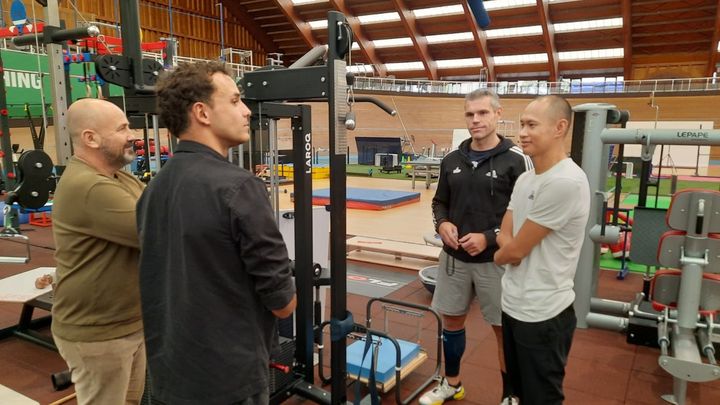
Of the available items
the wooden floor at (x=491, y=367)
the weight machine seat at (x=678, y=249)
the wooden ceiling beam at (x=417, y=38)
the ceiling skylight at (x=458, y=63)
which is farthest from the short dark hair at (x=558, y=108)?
the ceiling skylight at (x=458, y=63)

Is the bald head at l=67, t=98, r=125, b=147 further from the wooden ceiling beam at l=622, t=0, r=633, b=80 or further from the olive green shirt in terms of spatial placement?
the wooden ceiling beam at l=622, t=0, r=633, b=80

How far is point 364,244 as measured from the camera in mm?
5957

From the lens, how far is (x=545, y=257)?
1.82 metres

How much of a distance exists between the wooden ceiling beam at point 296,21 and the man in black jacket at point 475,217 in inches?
863

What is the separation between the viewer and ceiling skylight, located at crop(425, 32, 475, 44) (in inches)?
851

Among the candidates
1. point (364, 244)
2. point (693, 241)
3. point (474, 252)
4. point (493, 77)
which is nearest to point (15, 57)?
point (364, 244)

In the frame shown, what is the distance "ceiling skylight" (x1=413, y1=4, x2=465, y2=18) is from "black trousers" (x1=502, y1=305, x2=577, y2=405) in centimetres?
2025

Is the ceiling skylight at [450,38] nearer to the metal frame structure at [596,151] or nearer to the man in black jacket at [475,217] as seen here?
the metal frame structure at [596,151]

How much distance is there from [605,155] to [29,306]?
4.40 metres

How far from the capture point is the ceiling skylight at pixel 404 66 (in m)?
24.3

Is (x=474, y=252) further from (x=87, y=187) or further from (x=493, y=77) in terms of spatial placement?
(x=493, y=77)

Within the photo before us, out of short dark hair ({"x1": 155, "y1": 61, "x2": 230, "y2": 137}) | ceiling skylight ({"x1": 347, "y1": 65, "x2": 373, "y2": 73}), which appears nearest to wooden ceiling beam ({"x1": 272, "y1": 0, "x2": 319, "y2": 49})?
ceiling skylight ({"x1": 347, "y1": 65, "x2": 373, "y2": 73})

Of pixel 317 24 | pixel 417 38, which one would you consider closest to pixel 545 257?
pixel 417 38

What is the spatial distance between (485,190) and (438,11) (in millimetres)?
20258
